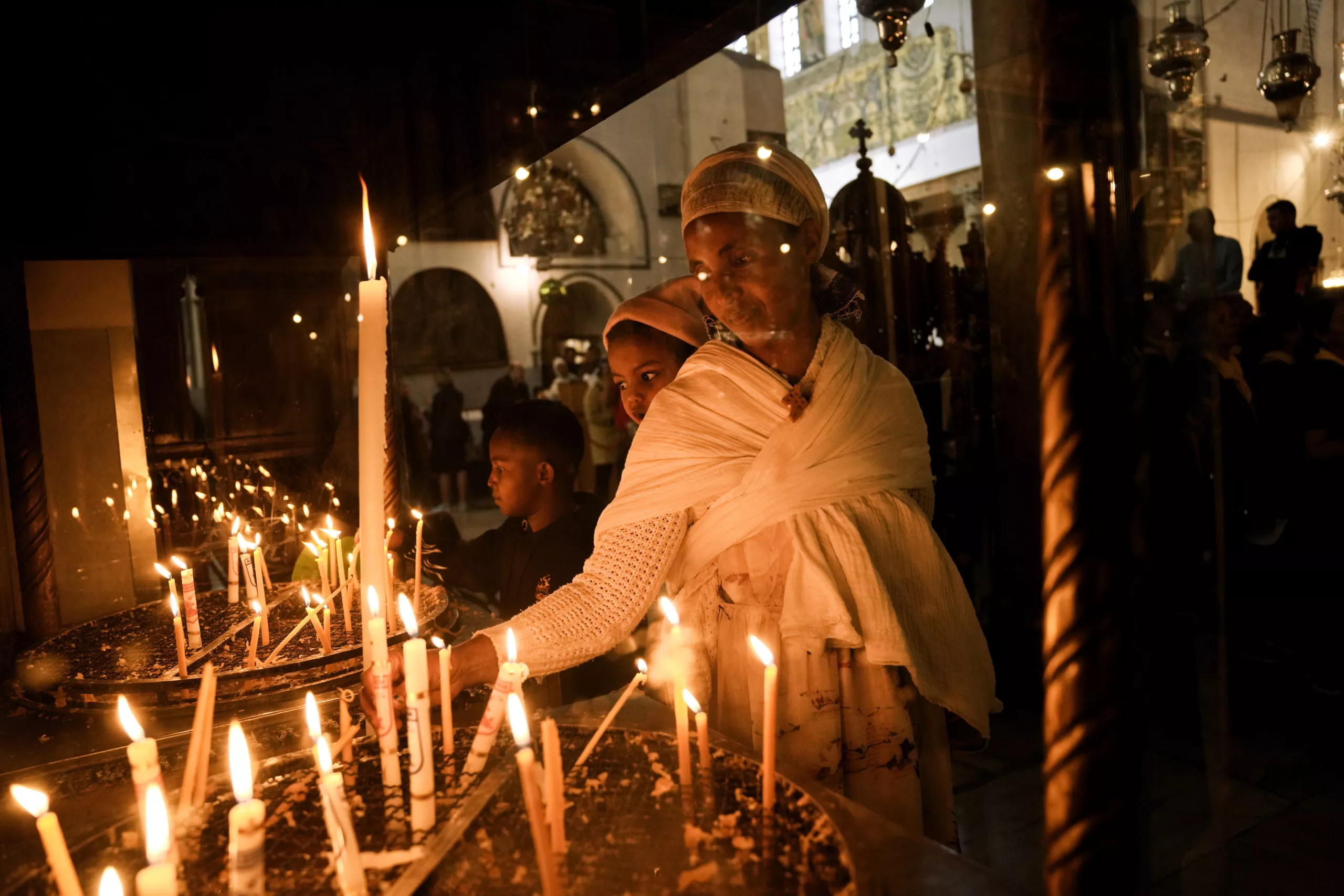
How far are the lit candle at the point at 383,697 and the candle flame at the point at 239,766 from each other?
154 millimetres

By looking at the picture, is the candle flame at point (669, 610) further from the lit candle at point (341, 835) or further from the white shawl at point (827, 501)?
the lit candle at point (341, 835)

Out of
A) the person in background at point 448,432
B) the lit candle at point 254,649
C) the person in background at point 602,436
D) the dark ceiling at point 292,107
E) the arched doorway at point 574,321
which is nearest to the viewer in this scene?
the lit candle at point 254,649

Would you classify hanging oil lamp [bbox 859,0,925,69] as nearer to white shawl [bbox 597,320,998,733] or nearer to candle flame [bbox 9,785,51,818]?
white shawl [bbox 597,320,998,733]

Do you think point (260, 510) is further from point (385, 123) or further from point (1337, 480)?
point (1337, 480)

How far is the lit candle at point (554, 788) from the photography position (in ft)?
2.58

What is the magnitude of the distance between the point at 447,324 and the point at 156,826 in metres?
12.9

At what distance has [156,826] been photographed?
647mm

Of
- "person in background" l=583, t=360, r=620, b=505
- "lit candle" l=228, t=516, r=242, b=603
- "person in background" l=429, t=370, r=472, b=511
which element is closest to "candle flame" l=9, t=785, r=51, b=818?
"lit candle" l=228, t=516, r=242, b=603

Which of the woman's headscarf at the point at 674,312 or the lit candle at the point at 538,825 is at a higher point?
the woman's headscarf at the point at 674,312

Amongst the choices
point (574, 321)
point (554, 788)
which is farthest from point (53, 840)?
point (574, 321)

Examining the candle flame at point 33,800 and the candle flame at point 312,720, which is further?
the candle flame at point 312,720

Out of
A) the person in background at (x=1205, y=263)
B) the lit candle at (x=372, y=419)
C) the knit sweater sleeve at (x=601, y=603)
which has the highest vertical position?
the person in background at (x=1205, y=263)

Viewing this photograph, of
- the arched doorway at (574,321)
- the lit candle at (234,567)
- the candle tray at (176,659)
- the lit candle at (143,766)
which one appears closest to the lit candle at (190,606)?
the candle tray at (176,659)

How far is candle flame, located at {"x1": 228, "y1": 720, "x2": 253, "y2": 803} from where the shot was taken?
72 cm
